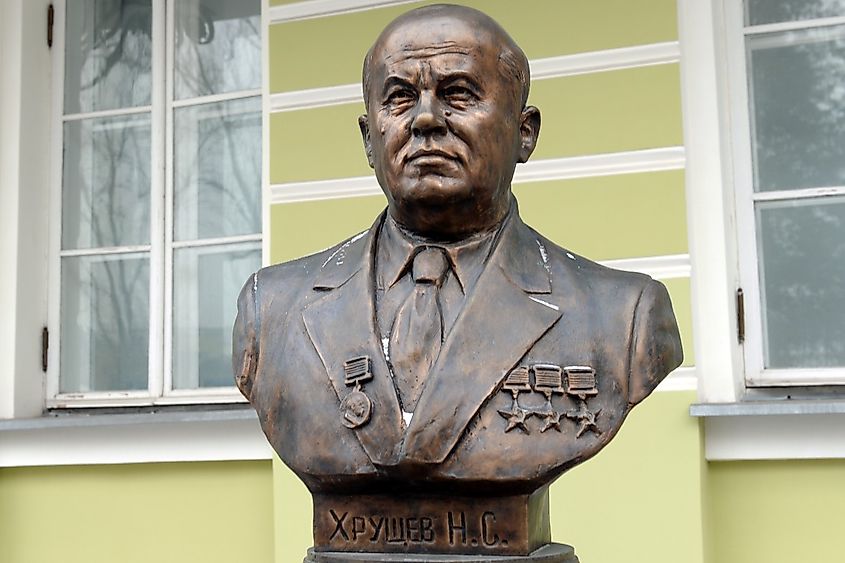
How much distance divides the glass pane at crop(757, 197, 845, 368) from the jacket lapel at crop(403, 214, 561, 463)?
164 cm

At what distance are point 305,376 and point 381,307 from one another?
20cm

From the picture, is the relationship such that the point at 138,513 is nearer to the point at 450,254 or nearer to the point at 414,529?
the point at 414,529

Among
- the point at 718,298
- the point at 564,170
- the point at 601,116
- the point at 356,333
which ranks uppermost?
the point at 601,116

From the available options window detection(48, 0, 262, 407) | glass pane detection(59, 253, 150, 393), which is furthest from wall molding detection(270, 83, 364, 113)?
glass pane detection(59, 253, 150, 393)

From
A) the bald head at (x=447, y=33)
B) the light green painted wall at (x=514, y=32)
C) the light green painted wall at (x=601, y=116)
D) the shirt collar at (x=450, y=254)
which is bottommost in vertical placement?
the shirt collar at (x=450, y=254)

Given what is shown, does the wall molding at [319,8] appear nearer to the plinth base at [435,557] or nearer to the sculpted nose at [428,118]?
the sculpted nose at [428,118]

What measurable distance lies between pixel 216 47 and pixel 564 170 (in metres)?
1.64

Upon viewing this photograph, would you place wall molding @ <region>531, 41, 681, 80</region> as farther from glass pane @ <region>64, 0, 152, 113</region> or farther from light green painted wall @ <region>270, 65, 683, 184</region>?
glass pane @ <region>64, 0, 152, 113</region>

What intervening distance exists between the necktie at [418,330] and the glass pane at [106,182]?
252 cm

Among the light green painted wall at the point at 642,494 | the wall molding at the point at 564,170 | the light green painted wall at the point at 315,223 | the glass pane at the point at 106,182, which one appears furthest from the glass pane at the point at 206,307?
the light green painted wall at the point at 642,494

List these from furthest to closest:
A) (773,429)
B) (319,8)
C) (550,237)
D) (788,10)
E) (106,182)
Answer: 1. (106,182)
2. (319,8)
3. (788,10)
4. (550,237)
5. (773,429)

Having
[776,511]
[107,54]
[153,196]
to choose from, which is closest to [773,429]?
[776,511]

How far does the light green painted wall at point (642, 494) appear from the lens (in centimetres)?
326

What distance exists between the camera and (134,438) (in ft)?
12.9
